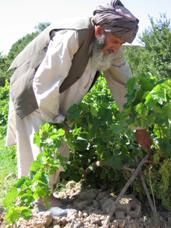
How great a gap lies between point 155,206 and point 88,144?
32.2 inches

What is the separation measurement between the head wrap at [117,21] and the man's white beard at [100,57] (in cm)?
11

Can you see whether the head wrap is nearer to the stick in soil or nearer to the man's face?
the man's face

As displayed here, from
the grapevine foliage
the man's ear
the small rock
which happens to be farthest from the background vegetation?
the man's ear

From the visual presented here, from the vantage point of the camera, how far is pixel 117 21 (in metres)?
3.09

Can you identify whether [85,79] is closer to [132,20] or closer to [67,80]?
[67,80]

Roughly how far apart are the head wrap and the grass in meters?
1.92

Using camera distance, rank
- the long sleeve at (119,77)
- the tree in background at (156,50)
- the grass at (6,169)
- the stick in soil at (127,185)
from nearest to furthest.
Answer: the stick in soil at (127,185) → the long sleeve at (119,77) → the grass at (6,169) → the tree in background at (156,50)

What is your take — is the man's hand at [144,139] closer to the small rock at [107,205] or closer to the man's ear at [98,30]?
the small rock at [107,205]

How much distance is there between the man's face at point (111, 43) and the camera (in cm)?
318

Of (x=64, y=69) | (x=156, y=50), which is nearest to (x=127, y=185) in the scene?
(x=64, y=69)

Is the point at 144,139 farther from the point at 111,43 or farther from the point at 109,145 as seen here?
the point at 111,43

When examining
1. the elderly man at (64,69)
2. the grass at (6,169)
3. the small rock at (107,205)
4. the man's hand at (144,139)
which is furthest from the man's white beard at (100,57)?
the grass at (6,169)

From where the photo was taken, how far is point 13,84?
3.55 m

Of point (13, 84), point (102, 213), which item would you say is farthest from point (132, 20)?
point (102, 213)
